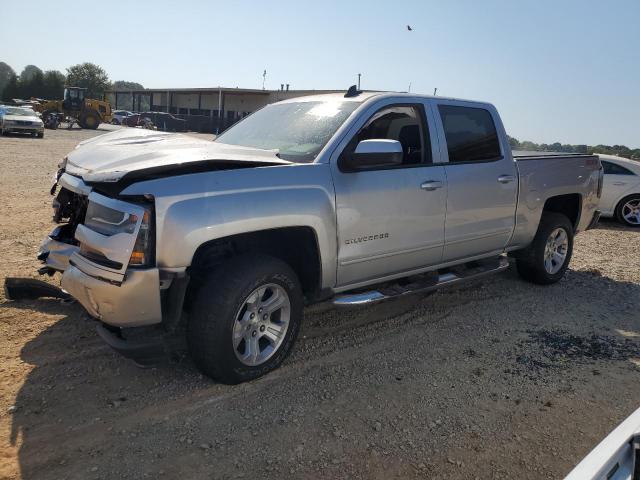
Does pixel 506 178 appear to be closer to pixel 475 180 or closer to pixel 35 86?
pixel 475 180

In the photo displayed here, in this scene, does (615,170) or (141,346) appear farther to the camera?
(615,170)

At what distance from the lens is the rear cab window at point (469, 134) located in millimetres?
4938

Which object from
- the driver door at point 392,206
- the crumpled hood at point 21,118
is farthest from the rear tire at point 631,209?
the crumpled hood at point 21,118

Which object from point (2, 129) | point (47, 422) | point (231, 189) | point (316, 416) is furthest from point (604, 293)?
point (2, 129)

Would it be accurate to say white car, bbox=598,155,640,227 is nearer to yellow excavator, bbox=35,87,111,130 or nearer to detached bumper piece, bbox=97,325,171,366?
detached bumper piece, bbox=97,325,171,366

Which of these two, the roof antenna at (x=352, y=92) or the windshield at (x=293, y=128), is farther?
the roof antenna at (x=352, y=92)

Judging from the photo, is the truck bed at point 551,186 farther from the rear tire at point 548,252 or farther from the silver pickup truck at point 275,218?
the rear tire at point 548,252

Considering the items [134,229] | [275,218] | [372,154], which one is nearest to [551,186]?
[372,154]

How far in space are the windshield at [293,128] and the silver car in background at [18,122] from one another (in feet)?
85.9

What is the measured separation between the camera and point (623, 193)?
37.7 ft

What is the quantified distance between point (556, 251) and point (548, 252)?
0.66 ft

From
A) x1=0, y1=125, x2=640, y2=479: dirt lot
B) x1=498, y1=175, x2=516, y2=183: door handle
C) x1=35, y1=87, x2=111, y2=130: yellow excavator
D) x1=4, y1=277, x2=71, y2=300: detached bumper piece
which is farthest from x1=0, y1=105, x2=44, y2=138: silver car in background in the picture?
x1=498, y1=175, x2=516, y2=183: door handle

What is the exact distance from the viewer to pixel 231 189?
11.0 ft

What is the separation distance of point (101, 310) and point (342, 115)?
2331mm
